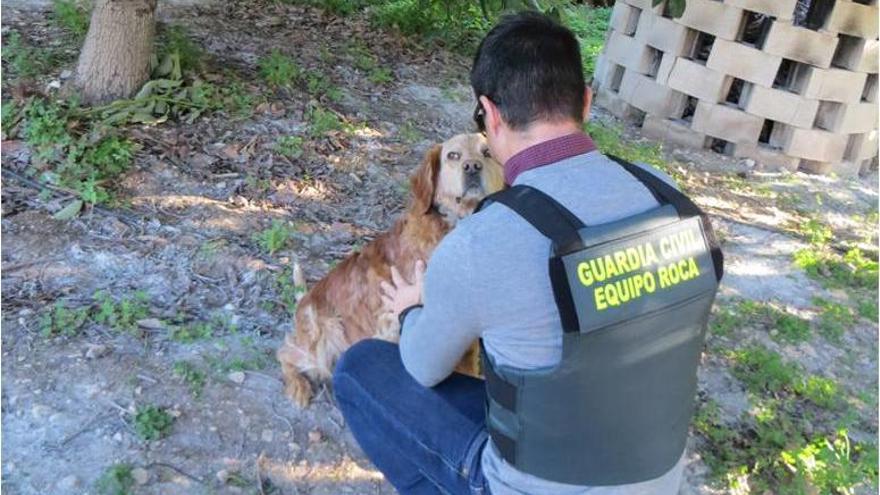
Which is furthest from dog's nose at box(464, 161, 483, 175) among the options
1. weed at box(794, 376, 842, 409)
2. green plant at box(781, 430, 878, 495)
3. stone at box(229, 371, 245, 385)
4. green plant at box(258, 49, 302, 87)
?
green plant at box(258, 49, 302, 87)

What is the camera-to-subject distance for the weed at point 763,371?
4.19m

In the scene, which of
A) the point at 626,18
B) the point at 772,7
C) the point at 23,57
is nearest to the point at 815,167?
the point at 772,7

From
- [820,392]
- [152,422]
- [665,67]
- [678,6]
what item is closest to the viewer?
[152,422]

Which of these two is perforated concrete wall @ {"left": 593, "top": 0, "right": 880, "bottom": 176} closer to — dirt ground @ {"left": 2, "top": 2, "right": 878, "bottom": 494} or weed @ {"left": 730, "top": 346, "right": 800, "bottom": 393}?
dirt ground @ {"left": 2, "top": 2, "right": 878, "bottom": 494}

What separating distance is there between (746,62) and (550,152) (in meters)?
5.52

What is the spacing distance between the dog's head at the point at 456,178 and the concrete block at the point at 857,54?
5018mm

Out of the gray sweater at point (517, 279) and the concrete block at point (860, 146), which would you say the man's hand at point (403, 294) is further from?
the concrete block at point (860, 146)

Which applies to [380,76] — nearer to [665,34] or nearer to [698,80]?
[665,34]

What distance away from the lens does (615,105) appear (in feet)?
25.6

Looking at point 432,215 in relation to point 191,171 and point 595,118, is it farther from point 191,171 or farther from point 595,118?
point 595,118

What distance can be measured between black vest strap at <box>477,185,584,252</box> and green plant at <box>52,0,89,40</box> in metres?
5.76

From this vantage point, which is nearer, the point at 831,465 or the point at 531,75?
the point at 531,75

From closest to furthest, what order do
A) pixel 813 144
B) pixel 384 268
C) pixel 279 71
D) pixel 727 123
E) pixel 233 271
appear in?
pixel 384 268
pixel 233 271
pixel 279 71
pixel 813 144
pixel 727 123

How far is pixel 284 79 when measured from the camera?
6.37 meters
